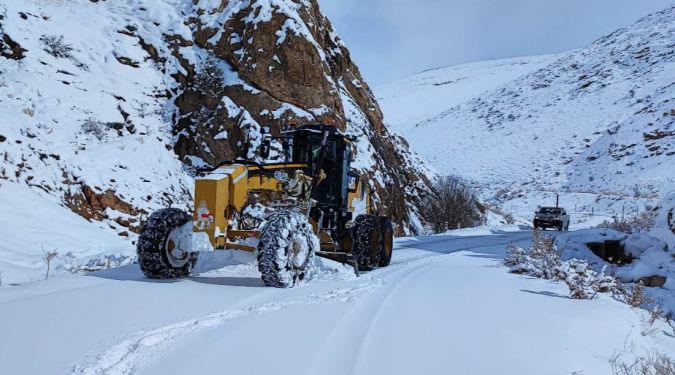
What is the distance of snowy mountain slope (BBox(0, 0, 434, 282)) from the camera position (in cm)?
1252

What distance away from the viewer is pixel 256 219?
771 centimetres

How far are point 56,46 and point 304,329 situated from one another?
15.6 metres

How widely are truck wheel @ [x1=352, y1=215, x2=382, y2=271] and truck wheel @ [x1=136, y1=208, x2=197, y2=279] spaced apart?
322 centimetres

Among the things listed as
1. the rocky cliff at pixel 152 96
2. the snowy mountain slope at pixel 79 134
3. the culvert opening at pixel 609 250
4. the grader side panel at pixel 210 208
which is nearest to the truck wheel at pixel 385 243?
the grader side panel at pixel 210 208

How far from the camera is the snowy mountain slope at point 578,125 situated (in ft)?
155

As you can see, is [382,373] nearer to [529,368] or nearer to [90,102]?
[529,368]

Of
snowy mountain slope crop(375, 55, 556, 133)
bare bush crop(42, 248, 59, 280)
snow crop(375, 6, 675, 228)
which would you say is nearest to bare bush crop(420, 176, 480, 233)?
snow crop(375, 6, 675, 228)

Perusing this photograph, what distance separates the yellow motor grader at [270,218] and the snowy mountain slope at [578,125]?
37993 millimetres

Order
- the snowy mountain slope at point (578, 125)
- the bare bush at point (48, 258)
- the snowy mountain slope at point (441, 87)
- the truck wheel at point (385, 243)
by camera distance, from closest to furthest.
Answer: the bare bush at point (48, 258) < the truck wheel at point (385, 243) < the snowy mountain slope at point (578, 125) < the snowy mountain slope at point (441, 87)

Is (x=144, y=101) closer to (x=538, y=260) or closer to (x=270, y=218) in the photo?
(x=270, y=218)

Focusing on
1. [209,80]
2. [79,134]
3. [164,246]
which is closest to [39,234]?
[79,134]

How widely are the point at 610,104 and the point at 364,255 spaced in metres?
58.2

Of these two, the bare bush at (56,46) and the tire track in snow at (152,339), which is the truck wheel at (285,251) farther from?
the bare bush at (56,46)

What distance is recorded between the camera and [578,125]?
58344 mm
